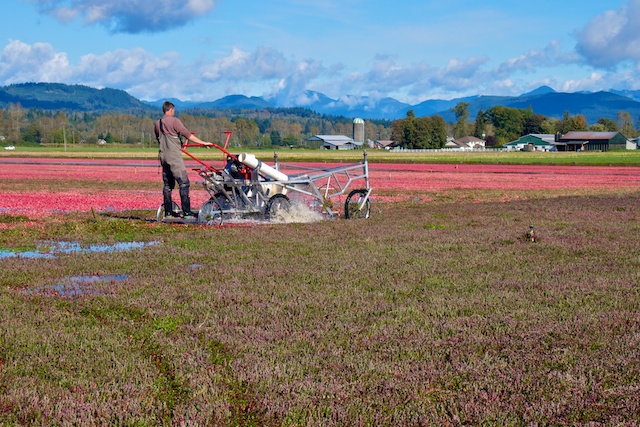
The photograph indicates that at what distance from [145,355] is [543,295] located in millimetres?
5356

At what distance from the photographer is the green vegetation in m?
5.43

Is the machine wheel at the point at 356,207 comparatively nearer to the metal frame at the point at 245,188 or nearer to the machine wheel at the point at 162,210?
the metal frame at the point at 245,188

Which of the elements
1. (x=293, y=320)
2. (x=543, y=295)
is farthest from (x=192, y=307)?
(x=543, y=295)

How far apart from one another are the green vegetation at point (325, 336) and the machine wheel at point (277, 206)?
3964 mm

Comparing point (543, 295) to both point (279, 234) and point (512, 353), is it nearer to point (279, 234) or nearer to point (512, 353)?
point (512, 353)

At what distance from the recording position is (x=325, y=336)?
285 inches

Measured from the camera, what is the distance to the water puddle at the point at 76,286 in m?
9.24

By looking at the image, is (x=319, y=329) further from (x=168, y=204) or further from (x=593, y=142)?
(x=593, y=142)

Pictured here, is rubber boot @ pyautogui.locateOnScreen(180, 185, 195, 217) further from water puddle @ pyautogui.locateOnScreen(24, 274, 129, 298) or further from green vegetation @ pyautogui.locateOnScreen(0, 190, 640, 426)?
water puddle @ pyautogui.locateOnScreen(24, 274, 129, 298)

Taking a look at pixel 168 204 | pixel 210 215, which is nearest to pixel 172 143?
pixel 168 204

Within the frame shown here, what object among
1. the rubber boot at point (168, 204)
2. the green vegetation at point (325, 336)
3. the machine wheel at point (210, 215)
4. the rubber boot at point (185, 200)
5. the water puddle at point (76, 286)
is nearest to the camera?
the green vegetation at point (325, 336)

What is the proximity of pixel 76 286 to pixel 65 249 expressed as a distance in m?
3.96

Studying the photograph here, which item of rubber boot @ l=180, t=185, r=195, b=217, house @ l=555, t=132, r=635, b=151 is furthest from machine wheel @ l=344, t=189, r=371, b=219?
house @ l=555, t=132, r=635, b=151

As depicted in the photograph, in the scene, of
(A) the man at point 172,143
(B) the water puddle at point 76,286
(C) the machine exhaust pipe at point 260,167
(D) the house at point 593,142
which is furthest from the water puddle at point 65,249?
(D) the house at point 593,142
